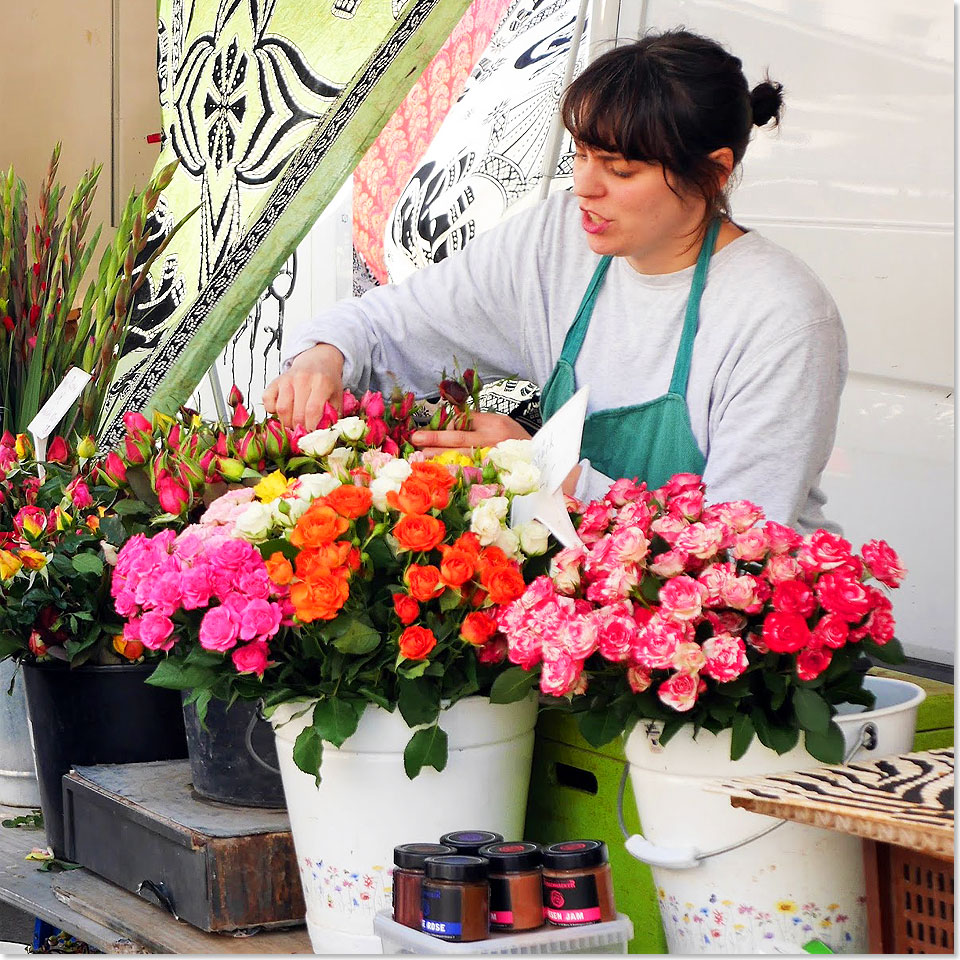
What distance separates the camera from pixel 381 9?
2537 millimetres

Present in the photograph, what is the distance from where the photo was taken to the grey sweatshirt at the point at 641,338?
4.39 feet

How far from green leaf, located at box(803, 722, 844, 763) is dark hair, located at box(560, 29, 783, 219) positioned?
2.17ft

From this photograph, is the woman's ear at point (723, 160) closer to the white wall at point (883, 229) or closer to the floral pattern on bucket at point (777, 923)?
the floral pattern on bucket at point (777, 923)

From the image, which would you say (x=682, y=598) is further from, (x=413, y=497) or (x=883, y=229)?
(x=883, y=229)

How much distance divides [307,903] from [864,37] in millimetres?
1779

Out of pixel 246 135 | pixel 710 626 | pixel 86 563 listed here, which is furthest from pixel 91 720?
pixel 246 135

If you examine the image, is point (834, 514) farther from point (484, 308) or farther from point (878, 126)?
point (484, 308)

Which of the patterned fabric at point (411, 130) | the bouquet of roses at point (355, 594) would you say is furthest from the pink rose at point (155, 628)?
the patterned fabric at point (411, 130)

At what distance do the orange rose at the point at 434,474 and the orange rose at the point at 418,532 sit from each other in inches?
1.5

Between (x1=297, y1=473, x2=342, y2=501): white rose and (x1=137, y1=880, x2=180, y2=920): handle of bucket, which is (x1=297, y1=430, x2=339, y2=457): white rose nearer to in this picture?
(x1=297, y1=473, x2=342, y2=501): white rose

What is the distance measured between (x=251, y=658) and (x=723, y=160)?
29.6 inches

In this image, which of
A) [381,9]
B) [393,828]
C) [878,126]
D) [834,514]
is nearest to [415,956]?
[393,828]

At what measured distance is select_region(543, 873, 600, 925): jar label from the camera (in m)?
0.96

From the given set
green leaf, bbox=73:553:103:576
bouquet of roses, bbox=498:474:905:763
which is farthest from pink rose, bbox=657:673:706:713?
green leaf, bbox=73:553:103:576
